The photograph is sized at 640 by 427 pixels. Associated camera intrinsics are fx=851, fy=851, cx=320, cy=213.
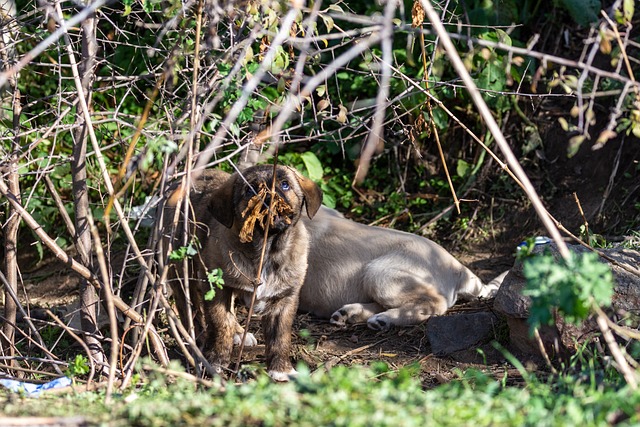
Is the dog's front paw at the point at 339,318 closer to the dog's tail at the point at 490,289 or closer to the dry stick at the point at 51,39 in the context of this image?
the dog's tail at the point at 490,289

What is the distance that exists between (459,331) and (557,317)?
86 centimetres

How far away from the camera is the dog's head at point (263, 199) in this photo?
502 cm

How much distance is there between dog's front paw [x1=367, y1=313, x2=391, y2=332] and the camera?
240 inches

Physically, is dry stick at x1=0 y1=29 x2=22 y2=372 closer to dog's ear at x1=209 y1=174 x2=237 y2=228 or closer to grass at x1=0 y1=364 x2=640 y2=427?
dog's ear at x1=209 y1=174 x2=237 y2=228

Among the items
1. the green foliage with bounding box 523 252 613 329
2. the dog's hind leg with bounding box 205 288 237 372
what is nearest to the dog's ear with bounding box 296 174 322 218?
the dog's hind leg with bounding box 205 288 237 372

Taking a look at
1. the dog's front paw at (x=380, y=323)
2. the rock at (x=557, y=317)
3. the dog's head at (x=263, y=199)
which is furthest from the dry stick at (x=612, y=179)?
the dog's head at (x=263, y=199)

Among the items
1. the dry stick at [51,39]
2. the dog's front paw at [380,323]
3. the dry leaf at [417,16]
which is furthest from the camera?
the dog's front paw at [380,323]

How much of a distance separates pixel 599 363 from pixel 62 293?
4.72m

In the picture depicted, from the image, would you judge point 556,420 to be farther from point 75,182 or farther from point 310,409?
point 75,182

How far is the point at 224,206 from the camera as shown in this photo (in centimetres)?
525

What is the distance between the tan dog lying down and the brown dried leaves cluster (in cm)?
151

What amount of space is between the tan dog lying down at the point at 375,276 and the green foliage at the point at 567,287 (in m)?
3.28

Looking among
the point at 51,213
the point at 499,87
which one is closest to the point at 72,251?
the point at 51,213

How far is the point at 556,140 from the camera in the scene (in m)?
8.03
